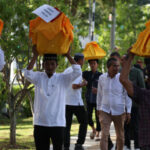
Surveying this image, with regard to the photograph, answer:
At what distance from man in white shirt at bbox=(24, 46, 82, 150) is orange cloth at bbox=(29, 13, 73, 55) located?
0.21 meters

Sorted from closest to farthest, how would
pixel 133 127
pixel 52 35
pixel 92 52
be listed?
pixel 52 35, pixel 133 127, pixel 92 52

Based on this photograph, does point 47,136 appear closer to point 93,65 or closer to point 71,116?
point 71,116

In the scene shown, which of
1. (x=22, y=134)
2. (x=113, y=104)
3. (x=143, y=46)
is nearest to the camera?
(x=143, y=46)

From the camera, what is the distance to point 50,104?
755 cm

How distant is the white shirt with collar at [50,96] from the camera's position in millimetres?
7520

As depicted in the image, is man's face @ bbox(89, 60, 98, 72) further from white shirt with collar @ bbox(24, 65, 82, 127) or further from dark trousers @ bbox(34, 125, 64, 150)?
dark trousers @ bbox(34, 125, 64, 150)

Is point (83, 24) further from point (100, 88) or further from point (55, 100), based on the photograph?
point (55, 100)

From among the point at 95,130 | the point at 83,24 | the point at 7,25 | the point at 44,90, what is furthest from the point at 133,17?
the point at 44,90

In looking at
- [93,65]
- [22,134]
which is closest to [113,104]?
[93,65]

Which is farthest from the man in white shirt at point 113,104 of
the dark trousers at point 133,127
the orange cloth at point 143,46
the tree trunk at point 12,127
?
the orange cloth at point 143,46

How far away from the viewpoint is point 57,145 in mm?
7570

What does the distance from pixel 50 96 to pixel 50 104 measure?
0.11 meters

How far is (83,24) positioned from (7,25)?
20.7 meters

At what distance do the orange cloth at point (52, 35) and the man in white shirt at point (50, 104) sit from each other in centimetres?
21
